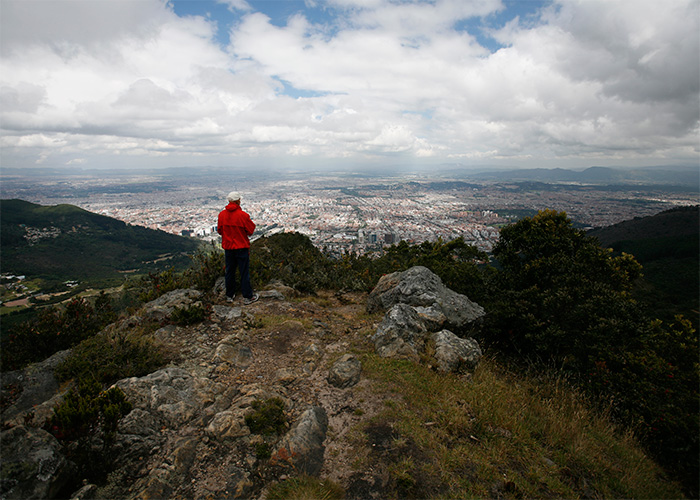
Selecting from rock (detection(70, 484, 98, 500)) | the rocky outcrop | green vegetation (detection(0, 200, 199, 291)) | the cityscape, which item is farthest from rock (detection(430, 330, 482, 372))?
green vegetation (detection(0, 200, 199, 291))

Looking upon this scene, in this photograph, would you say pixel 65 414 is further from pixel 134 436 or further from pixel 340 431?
pixel 340 431

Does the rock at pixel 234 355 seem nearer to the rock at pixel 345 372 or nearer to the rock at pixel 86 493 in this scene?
the rock at pixel 345 372

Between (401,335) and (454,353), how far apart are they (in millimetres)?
992

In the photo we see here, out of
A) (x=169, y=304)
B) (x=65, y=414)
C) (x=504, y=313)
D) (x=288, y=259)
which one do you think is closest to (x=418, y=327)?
(x=504, y=313)

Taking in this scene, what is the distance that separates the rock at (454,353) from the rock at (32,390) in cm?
546

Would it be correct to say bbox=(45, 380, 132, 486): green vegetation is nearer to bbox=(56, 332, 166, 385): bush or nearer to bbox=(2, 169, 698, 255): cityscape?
bbox=(56, 332, 166, 385): bush

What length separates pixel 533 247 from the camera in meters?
7.63

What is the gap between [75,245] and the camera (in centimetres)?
4644

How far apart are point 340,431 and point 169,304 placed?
5.47m

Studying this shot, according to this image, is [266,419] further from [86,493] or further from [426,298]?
[426,298]

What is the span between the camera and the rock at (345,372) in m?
4.58

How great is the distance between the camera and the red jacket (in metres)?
6.92

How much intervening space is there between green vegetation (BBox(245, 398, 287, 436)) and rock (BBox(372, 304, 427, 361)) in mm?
2256

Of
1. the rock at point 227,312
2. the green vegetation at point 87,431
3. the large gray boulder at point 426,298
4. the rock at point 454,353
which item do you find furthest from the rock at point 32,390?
the large gray boulder at point 426,298
